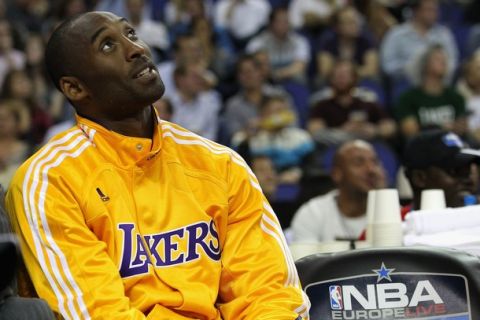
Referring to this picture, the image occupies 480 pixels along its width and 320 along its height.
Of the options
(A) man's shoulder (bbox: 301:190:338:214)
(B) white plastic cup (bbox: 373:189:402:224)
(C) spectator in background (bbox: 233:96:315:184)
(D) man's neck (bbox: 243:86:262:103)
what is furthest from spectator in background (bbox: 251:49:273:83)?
(B) white plastic cup (bbox: 373:189:402:224)

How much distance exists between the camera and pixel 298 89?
400 inches

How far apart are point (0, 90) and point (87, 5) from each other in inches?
86.8

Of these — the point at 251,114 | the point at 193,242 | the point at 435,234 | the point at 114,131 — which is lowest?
the point at 251,114

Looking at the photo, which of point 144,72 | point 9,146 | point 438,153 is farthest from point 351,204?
point 144,72

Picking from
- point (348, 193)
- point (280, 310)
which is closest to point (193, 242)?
point (280, 310)

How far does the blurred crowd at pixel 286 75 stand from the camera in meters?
8.93

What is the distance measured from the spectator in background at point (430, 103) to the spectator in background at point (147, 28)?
256 centimetres

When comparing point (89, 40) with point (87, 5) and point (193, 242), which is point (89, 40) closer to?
point (193, 242)

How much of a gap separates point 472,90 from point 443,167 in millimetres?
5060

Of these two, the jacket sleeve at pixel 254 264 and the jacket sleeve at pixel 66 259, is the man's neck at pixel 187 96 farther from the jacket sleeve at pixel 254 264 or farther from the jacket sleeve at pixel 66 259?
the jacket sleeve at pixel 66 259

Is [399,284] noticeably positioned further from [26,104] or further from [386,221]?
[26,104]

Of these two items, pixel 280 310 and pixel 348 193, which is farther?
pixel 348 193

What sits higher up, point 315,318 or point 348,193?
point 315,318

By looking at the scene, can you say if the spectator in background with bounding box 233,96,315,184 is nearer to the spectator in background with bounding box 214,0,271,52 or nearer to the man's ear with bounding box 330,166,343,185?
the man's ear with bounding box 330,166,343,185
